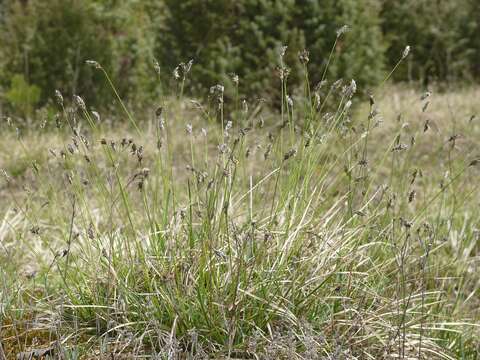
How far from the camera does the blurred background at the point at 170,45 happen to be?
6914 mm

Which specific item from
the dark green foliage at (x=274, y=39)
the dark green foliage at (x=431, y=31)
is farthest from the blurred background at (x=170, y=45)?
the dark green foliage at (x=431, y=31)

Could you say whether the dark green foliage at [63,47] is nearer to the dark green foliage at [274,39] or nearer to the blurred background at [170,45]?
the blurred background at [170,45]

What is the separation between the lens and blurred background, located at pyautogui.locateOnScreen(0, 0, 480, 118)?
22.7 ft

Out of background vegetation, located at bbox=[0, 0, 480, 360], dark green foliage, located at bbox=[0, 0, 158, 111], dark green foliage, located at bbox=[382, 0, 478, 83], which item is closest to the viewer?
background vegetation, located at bbox=[0, 0, 480, 360]

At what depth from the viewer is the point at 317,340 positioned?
2.37 m

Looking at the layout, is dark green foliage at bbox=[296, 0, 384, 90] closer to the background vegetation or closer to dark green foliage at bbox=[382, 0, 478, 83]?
the background vegetation

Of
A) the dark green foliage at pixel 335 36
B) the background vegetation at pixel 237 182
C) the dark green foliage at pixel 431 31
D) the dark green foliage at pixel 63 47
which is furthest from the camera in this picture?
the dark green foliage at pixel 431 31

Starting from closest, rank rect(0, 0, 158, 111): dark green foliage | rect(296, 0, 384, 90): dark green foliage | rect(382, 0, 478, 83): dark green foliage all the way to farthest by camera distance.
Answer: rect(296, 0, 384, 90): dark green foliage
rect(0, 0, 158, 111): dark green foliage
rect(382, 0, 478, 83): dark green foliage

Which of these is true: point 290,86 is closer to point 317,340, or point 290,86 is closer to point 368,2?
point 368,2

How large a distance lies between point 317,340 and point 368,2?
614 centimetres

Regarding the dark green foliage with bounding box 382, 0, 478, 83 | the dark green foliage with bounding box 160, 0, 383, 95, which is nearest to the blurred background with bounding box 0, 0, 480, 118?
the dark green foliage with bounding box 160, 0, 383, 95

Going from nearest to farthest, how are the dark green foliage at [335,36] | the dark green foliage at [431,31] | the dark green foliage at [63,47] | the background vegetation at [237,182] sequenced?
the background vegetation at [237,182]
the dark green foliage at [335,36]
the dark green foliage at [63,47]
the dark green foliage at [431,31]

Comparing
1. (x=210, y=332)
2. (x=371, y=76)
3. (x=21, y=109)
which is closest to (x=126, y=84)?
(x=21, y=109)

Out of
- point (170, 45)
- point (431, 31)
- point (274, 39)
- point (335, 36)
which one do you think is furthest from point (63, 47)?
point (431, 31)
